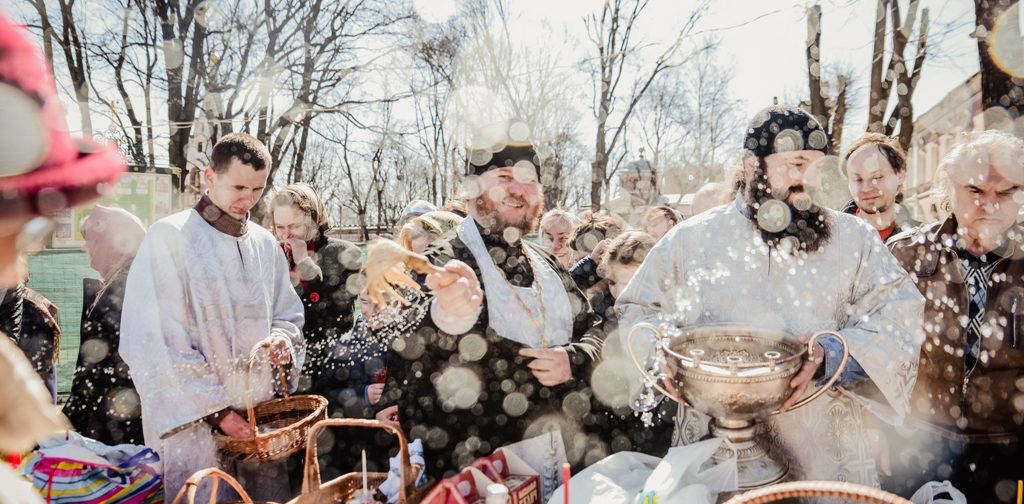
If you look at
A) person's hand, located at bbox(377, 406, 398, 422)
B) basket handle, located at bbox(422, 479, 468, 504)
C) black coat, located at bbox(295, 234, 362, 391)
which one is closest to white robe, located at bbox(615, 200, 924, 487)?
basket handle, located at bbox(422, 479, 468, 504)

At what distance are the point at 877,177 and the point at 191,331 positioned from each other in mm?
3613

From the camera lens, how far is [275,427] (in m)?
2.93

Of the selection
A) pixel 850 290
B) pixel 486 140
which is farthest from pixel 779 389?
pixel 486 140

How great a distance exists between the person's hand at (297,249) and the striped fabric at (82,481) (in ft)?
5.29

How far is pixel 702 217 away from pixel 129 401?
9.55ft

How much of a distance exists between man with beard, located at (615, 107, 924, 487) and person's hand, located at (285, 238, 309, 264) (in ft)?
7.79

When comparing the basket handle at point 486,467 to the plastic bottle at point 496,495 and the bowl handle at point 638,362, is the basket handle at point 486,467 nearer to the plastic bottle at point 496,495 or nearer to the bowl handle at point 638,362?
the plastic bottle at point 496,495

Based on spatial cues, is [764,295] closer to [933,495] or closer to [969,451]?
[933,495]

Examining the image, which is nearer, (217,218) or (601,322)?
(601,322)

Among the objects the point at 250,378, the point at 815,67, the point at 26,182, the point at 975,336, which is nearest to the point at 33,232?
the point at 26,182

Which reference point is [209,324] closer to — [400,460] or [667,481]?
[400,460]

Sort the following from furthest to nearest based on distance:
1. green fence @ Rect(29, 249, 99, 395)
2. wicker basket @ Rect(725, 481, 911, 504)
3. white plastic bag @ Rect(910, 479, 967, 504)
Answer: green fence @ Rect(29, 249, 99, 395)
white plastic bag @ Rect(910, 479, 967, 504)
wicker basket @ Rect(725, 481, 911, 504)

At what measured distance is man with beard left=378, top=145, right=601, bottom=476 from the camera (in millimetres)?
2406

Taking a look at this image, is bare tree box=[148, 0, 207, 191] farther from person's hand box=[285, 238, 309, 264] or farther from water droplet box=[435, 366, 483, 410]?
water droplet box=[435, 366, 483, 410]
